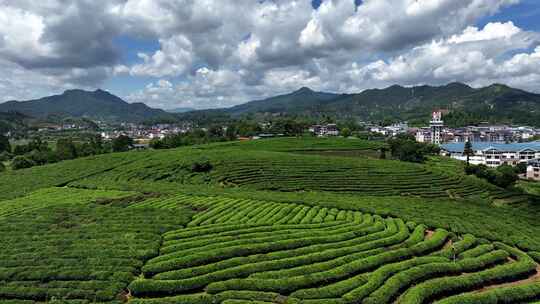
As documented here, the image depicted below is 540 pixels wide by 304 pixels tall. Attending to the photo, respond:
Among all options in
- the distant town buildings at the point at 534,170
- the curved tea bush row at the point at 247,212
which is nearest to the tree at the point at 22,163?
the curved tea bush row at the point at 247,212

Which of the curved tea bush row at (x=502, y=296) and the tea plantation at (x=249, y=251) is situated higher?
the tea plantation at (x=249, y=251)

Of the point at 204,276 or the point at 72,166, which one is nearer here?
the point at 204,276

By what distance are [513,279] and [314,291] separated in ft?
48.0

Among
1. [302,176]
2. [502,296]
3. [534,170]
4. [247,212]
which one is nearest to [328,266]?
[502,296]

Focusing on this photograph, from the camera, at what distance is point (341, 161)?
7662 cm

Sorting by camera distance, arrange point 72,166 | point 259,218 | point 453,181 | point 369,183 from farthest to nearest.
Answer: point 72,166
point 453,181
point 369,183
point 259,218

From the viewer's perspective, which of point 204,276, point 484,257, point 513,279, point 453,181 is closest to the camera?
point 204,276

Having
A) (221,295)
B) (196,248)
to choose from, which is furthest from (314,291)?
(196,248)

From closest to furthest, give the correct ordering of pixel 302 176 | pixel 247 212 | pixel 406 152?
pixel 247 212
pixel 302 176
pixel 406 152

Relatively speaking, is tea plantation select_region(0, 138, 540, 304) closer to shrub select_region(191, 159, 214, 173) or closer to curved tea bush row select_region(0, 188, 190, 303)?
curved tea bush row select_region(0, 188, 190, 303)

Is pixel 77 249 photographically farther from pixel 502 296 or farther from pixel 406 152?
pixel 406 152

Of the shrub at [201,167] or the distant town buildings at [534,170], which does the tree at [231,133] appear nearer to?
the shrub at [201,167]

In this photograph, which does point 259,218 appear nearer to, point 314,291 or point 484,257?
point 314,291

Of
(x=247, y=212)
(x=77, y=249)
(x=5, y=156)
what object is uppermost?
(x=77, y=249)
